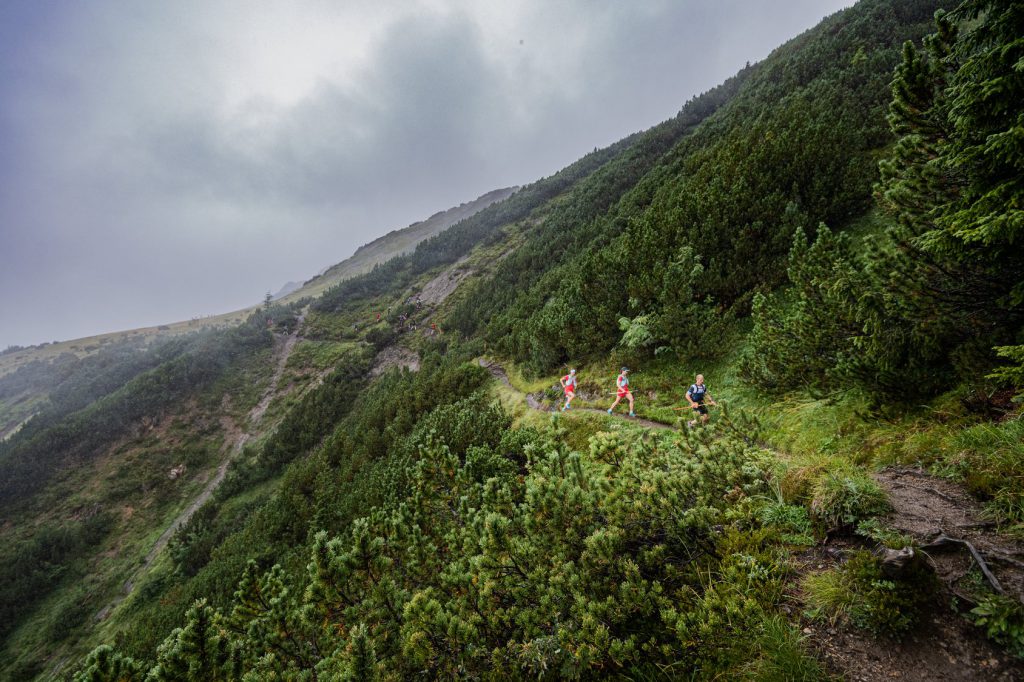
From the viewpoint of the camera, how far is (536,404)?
44.7 feet

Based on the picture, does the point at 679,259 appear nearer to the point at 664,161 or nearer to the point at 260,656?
the point at 260,656

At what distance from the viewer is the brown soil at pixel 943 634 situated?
93.8 inches

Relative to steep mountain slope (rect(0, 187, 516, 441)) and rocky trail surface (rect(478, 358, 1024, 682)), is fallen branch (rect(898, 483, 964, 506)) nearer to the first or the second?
rocky trail surface (rect(478, 358, 1024, 682))

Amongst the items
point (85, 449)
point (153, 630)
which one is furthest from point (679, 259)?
point (85, 449)

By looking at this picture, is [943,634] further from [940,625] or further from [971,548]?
[971,548]

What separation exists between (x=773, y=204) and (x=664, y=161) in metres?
22.6

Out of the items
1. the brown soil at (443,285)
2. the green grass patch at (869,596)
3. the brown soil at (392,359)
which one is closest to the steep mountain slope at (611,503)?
the green grass patch at (869,596)

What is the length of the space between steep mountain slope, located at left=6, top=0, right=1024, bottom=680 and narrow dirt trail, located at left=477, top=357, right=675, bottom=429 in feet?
0.66

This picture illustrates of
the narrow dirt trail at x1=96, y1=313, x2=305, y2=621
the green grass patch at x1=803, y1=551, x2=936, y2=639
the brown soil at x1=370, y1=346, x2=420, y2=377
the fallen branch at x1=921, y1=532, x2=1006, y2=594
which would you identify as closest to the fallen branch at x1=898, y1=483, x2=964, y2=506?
the fallen branch at x1=921, y1=532, x2=1006, y2=594

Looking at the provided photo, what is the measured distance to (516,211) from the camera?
2446 inches

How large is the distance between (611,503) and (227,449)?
121 feet

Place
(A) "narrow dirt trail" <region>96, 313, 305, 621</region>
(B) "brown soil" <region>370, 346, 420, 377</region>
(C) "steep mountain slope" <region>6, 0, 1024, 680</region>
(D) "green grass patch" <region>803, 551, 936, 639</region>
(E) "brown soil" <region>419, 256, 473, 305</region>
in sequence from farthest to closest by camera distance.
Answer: (E) "brown soil" <region>419, 256, 473, 305</region>, (B) "brown soil" <region>370, 346, 420, 377</region>, (A) "narrow dirt trail" <region>96, 313, 305, 621</region>, (C) "steep mountain slope" <region>6, 0, 1024, 680</region>, (D) "green grass patch" <region>803, 551, 936, 639</region>

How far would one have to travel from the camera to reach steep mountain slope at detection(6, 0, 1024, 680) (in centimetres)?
315

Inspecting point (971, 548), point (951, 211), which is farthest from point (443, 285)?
point (971, 548)
